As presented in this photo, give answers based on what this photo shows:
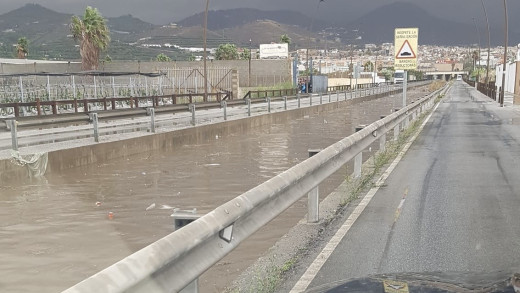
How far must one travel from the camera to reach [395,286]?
9.08 feet

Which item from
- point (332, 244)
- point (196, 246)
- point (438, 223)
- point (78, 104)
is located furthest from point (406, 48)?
point (78, 104)

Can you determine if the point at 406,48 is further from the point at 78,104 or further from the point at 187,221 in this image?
the point at 78,104

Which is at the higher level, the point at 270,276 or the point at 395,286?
the point at 395,286

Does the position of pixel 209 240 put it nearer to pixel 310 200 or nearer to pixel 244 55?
pixel 310 200

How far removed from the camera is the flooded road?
5.54 meters

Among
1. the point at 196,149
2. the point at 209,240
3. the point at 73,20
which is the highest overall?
the point at 73,20

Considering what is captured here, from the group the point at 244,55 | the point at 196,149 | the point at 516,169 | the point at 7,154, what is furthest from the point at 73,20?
the point at 244,55

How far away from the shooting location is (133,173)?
1161cm

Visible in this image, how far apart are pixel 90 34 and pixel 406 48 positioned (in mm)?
39730

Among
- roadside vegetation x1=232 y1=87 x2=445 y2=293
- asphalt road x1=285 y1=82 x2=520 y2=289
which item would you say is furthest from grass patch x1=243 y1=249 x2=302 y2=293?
asphalt road x1=285 y1=82 x2=520 y2=289

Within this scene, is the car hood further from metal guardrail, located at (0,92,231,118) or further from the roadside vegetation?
metal guardrail, located at (0,92,231,118)

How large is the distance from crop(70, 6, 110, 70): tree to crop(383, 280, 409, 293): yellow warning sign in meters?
51.7

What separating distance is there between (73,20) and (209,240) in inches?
2070

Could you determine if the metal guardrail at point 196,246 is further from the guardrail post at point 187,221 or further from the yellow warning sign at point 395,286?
the yellow warning sign at point 395,286
